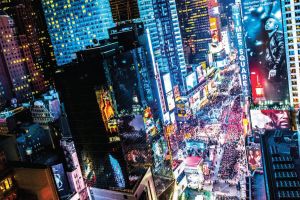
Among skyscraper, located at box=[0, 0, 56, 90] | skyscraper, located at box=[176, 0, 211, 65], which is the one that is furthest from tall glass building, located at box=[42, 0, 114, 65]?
skyscraper, located at box=[176, 0, 211, 65]

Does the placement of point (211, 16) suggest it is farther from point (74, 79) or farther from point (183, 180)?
point (74, 79)

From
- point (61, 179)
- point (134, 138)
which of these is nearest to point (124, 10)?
point (61, 179)

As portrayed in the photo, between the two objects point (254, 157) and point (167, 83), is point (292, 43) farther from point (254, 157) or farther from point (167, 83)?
point (167, 83)

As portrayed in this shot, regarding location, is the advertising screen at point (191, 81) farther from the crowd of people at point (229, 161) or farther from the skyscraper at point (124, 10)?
the crowd of people at point (229, 161)

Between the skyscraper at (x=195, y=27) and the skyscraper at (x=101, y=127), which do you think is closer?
the skyscraper at (x=101, y=127)

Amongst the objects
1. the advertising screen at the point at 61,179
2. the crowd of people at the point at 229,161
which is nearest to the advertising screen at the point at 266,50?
the crowd of people at the point at 229,161

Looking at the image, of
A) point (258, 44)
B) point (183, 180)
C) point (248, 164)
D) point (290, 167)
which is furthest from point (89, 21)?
point (290, 167)

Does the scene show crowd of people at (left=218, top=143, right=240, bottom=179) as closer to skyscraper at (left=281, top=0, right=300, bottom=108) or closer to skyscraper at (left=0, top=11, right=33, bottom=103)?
skyscraper at (left=281, top=0, right=300, bottom=108)
